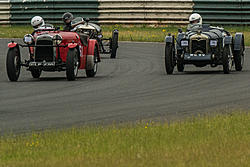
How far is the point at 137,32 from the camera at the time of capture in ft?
98.4

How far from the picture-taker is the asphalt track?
952 cm

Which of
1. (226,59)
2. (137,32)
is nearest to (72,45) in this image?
(226,59)

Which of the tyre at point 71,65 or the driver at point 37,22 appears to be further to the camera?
the driver at point 37,22

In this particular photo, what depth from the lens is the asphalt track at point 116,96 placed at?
9.52 m

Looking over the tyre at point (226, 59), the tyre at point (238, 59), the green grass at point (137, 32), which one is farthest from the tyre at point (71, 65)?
the green grass at point (137, 32)

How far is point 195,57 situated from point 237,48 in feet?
3.80

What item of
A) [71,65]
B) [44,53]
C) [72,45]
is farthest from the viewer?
[44,53]

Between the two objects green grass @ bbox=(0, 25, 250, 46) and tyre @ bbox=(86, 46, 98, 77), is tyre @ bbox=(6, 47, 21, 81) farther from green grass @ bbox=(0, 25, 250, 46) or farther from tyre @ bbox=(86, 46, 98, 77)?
green grass @ bbox=(0, 25, 250, 46)

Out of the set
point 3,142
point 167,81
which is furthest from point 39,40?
point 3,142

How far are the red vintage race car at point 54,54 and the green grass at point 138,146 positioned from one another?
5.99 meters

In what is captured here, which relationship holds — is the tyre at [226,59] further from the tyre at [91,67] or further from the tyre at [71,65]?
the tyre at [71,65]

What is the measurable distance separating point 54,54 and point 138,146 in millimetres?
8050

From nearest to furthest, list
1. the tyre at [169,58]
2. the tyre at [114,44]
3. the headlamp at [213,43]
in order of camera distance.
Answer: the tyre at [169,58]
the headlamp at [213,43]
the tyre at [114,44]

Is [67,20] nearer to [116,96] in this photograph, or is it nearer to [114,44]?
[114,44]
